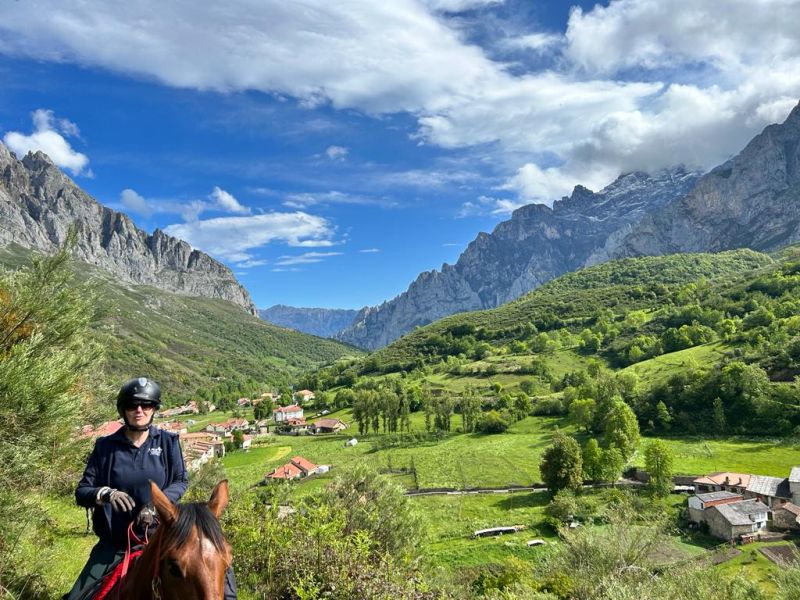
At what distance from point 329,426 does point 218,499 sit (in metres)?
101

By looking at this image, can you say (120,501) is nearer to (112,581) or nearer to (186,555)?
(112,581)

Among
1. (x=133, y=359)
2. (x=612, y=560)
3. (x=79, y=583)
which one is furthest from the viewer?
(x=133, y=359)

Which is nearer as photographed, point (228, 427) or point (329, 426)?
point (329, 426)

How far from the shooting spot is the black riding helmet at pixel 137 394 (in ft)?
17.0

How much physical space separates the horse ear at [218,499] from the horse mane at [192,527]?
249 millimetres

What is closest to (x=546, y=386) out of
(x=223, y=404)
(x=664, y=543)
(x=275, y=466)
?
(x=275, y=466)

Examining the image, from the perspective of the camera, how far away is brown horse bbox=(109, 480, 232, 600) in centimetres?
327

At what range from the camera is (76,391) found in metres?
15.2

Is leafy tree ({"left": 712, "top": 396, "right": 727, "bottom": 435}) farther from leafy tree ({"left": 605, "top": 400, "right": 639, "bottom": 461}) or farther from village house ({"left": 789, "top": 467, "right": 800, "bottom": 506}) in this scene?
village house ({"left": 789, "top": 467, "right": 800, "bottom": 506})

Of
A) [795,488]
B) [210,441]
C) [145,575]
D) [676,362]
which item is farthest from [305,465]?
[676,362]

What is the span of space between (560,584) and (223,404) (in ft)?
492

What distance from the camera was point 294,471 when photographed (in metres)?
63.2

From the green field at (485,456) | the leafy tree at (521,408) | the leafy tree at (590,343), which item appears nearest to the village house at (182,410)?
the green field at (485,456)

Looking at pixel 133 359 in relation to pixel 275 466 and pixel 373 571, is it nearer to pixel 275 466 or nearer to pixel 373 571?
pixel 275 466
